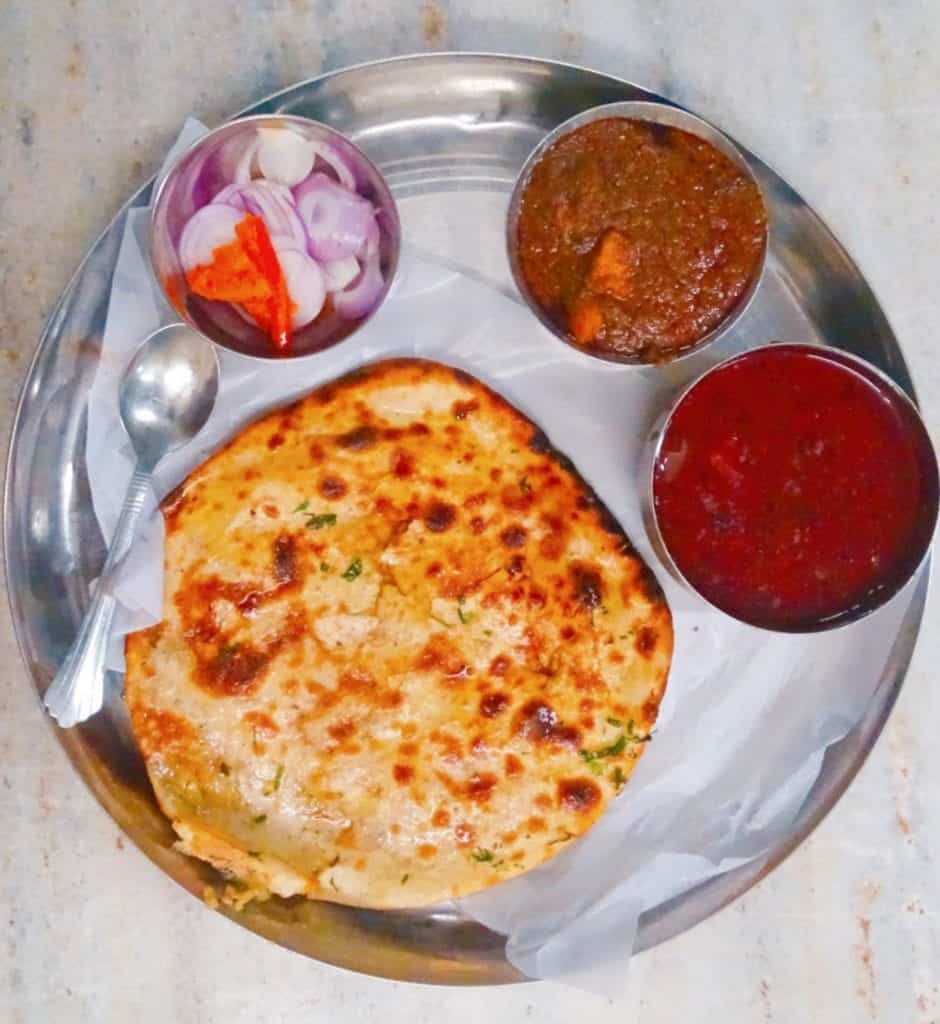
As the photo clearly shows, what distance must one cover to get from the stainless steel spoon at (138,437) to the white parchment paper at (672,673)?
0.06m

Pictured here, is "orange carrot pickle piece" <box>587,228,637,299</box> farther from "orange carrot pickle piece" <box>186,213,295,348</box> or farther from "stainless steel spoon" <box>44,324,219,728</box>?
"stainless steel spoon" <box>44,324,219,728</box>

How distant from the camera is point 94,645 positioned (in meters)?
2.55

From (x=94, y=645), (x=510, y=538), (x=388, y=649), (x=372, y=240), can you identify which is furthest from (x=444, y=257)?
(x=94, y=645)

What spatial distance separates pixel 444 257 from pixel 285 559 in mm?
854

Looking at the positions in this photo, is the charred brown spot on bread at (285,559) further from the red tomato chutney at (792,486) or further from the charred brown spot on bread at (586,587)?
the red tomato chutney at (792,486)

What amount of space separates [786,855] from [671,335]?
4.42 feet

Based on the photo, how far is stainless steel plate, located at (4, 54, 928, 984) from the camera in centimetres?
260

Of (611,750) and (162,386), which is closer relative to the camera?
(162,386)

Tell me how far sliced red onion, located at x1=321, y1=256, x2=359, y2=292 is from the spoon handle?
63 cm

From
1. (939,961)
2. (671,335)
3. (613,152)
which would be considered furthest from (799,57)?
(939,961)

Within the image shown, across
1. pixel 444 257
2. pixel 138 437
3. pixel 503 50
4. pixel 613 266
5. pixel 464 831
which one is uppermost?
pixel 503 50

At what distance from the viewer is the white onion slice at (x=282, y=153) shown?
2518 mm

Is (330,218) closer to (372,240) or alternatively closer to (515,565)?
(372,240)

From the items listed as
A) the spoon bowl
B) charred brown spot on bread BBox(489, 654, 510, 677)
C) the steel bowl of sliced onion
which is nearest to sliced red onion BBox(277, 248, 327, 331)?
the steel bowl of sliced onion
